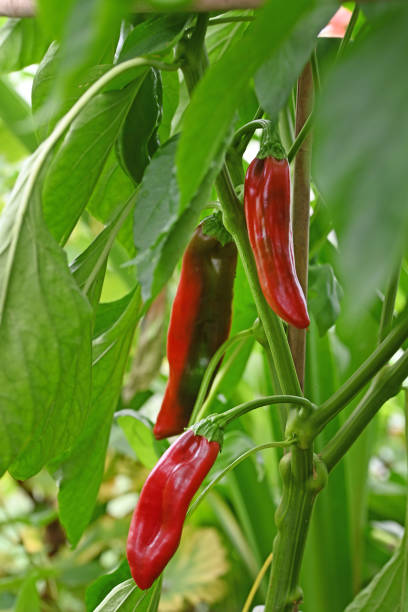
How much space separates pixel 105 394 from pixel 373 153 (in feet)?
1.15

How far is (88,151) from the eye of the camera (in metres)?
0.37

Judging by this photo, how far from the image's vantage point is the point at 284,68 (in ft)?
0.89

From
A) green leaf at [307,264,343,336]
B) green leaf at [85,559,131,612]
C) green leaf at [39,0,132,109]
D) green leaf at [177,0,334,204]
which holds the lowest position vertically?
green leaf at [85,559,131,612]

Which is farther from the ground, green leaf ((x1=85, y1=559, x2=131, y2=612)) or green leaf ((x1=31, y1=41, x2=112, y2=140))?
green leaf ((x1=31, y1=41, x2=112, y2=140))

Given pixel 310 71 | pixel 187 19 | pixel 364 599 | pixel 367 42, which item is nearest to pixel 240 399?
pixel 364 599

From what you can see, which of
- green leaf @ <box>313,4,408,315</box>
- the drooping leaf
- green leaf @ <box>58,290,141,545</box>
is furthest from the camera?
the drooping leaf

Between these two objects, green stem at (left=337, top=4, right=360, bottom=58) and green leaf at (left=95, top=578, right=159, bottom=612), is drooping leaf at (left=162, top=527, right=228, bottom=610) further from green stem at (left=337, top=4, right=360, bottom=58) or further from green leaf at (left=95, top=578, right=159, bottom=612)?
green stem at (left=337, top=4, right=360, bottom=58)

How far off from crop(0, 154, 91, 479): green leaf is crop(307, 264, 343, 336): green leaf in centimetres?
24

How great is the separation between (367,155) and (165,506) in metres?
0.27

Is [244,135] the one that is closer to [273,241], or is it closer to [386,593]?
[273,241]

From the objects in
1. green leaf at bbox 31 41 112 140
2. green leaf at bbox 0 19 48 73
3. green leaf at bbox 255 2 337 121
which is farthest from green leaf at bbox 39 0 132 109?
green leaf at bbox 0 19 48 73

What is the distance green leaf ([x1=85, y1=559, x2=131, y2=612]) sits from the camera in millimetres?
479

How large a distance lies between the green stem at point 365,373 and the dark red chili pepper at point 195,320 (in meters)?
0.11

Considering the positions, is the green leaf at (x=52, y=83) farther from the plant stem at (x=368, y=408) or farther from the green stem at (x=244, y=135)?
the plant stem at (x=368, y=408)
